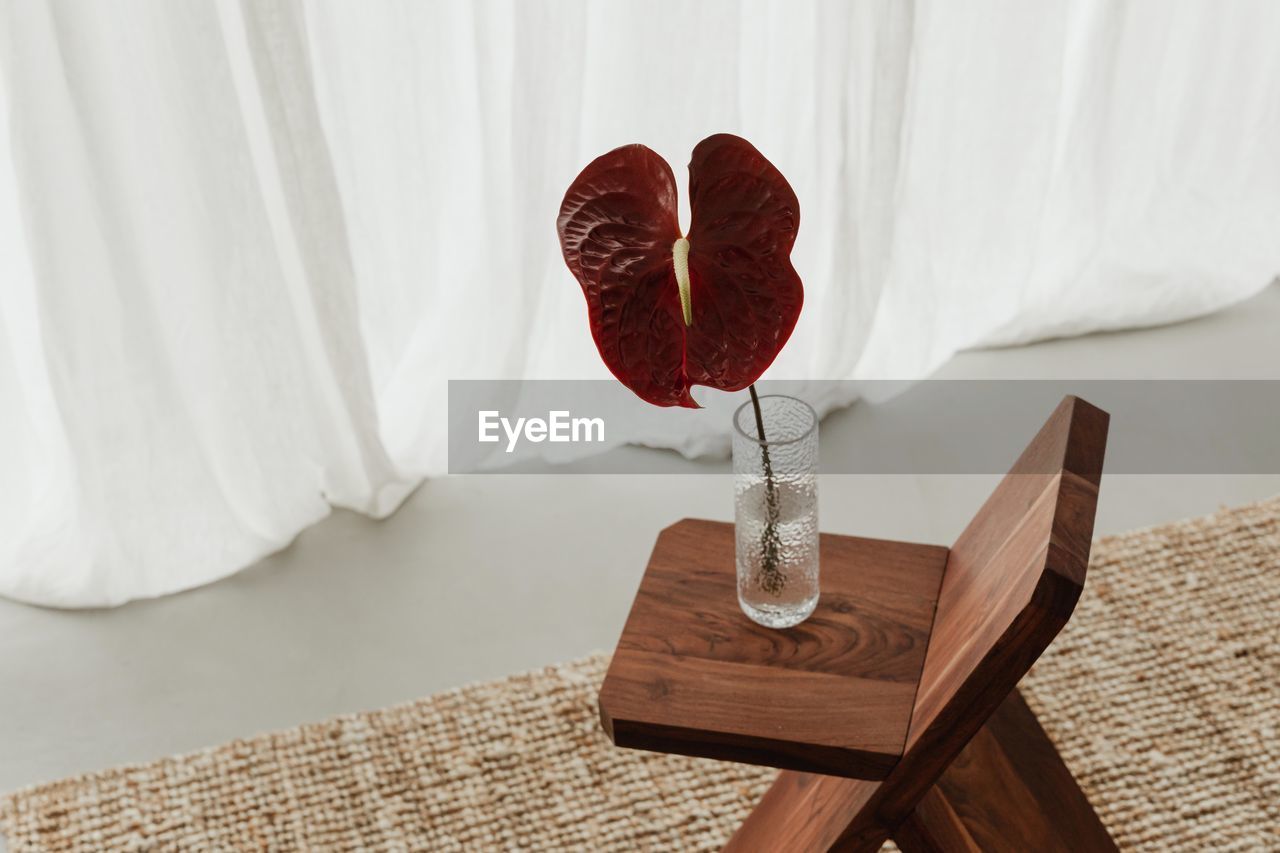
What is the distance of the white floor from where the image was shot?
1980 mm

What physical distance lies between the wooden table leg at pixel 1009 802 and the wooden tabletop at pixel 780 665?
178 millimetres

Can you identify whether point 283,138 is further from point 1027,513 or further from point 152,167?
point 1027,513

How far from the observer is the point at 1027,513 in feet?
3.82

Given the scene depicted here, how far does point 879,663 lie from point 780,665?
86 millimetres

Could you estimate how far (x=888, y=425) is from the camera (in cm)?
251

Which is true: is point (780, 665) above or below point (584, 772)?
above

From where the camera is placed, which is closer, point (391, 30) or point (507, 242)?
point (391, 30)

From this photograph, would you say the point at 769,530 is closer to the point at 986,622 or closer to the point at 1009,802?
the point at 986,622

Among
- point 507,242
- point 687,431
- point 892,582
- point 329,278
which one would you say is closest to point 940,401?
point 687,431

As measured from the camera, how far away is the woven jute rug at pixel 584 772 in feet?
5.76

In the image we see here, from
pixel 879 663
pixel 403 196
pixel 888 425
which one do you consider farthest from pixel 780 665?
pixel 888 425

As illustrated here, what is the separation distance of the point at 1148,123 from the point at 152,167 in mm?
1744

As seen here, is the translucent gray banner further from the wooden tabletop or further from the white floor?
the wooden tabletop

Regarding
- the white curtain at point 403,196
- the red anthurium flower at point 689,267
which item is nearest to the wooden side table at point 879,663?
the red anthurium flower at point 689,267
